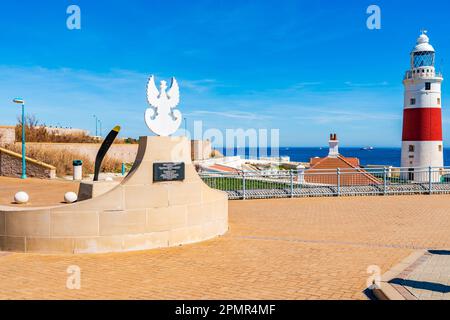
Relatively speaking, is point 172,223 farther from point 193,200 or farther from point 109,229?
point 109,229

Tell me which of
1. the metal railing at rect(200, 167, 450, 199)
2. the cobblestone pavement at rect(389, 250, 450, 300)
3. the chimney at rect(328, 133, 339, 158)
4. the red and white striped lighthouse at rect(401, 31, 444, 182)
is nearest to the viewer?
the cobblestone pavement at rect(389, 250, 450, 300)

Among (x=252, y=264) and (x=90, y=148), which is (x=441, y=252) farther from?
(x=90, y=148)

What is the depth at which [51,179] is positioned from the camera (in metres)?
23.0

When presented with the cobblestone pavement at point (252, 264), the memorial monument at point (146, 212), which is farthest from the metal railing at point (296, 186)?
the memorial monument at point (146, 212)

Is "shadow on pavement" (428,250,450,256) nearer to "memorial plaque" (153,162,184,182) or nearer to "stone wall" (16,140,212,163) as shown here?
"memorial plaque" (153,162,184,182)

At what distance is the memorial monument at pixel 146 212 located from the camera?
872 cm

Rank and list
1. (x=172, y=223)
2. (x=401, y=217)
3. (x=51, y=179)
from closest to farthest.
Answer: (x=172, y=223) < (x=401, y=217) < (x=51, y=179)

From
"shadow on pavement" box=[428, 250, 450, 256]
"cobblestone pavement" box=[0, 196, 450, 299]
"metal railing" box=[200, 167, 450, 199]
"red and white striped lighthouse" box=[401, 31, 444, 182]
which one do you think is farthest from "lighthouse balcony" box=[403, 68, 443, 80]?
"shadow on pavement" box=[428, 250, 450, 256]

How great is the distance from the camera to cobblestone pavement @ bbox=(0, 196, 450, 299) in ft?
20.8

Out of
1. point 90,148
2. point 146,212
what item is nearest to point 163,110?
point 146,212

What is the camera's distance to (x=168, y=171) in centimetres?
1011

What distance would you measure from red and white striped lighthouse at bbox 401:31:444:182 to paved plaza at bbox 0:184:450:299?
2154cm
